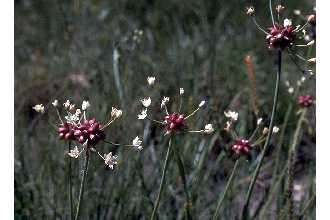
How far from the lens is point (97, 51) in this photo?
4441 millimetres

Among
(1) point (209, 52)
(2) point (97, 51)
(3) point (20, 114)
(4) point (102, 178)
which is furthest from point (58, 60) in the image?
(4) point (102, 178)

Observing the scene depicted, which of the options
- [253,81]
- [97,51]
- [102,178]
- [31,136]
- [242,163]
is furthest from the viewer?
[97,51]

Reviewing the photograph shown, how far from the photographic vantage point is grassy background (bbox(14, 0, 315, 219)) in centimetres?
286

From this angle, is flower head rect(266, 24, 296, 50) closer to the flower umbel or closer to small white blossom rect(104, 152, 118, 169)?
the flower umbel

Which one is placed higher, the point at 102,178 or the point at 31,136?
the point at 31,136

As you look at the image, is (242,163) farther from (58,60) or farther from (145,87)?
(58,60)

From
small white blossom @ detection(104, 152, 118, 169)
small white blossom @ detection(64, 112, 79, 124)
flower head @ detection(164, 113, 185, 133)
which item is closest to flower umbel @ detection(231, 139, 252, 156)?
flower head @ detection(164, 113, 185, 133)

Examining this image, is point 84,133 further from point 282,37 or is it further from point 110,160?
point 282,37

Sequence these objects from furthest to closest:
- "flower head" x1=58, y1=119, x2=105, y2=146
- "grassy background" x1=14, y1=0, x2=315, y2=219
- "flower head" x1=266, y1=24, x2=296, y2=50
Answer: "grassy background" x1=14, y1=0, x2=315, y2=219
"flower head" x1=266, y1=24, x2=296, y2=50
"flower head" x1=58, y1=119, x2=105, y2=146

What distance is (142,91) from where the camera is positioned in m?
3.83

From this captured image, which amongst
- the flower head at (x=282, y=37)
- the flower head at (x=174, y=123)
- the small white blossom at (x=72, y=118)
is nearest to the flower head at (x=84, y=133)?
the small white blossom at (x=72, y=118)

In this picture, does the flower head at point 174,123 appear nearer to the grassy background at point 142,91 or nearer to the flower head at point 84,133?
the flower head at point 84,133
